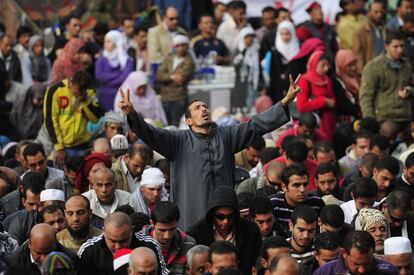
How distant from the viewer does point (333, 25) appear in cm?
2633

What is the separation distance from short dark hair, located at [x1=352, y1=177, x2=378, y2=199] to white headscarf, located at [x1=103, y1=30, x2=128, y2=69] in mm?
7770

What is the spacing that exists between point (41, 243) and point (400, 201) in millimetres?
3883

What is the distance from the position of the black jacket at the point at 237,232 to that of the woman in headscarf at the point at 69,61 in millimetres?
8182

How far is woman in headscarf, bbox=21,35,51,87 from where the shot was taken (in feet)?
77.2

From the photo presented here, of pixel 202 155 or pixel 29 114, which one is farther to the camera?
pixel 29 114

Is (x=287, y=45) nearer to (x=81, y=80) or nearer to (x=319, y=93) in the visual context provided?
(x=319, y=93)

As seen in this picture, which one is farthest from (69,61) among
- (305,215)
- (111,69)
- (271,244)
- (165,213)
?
(271,244)

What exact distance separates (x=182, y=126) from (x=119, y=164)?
161 inches

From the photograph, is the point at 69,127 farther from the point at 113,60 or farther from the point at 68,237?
the point at 68,237

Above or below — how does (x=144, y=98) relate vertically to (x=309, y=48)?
below

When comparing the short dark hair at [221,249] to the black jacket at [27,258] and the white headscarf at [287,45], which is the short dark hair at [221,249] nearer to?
the black jacket at [27,258]

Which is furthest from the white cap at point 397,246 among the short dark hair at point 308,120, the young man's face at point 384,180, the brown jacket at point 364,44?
the brown jacket at point 364,44

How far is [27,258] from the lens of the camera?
13273 millimetres

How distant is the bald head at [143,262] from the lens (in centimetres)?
→ 1238
